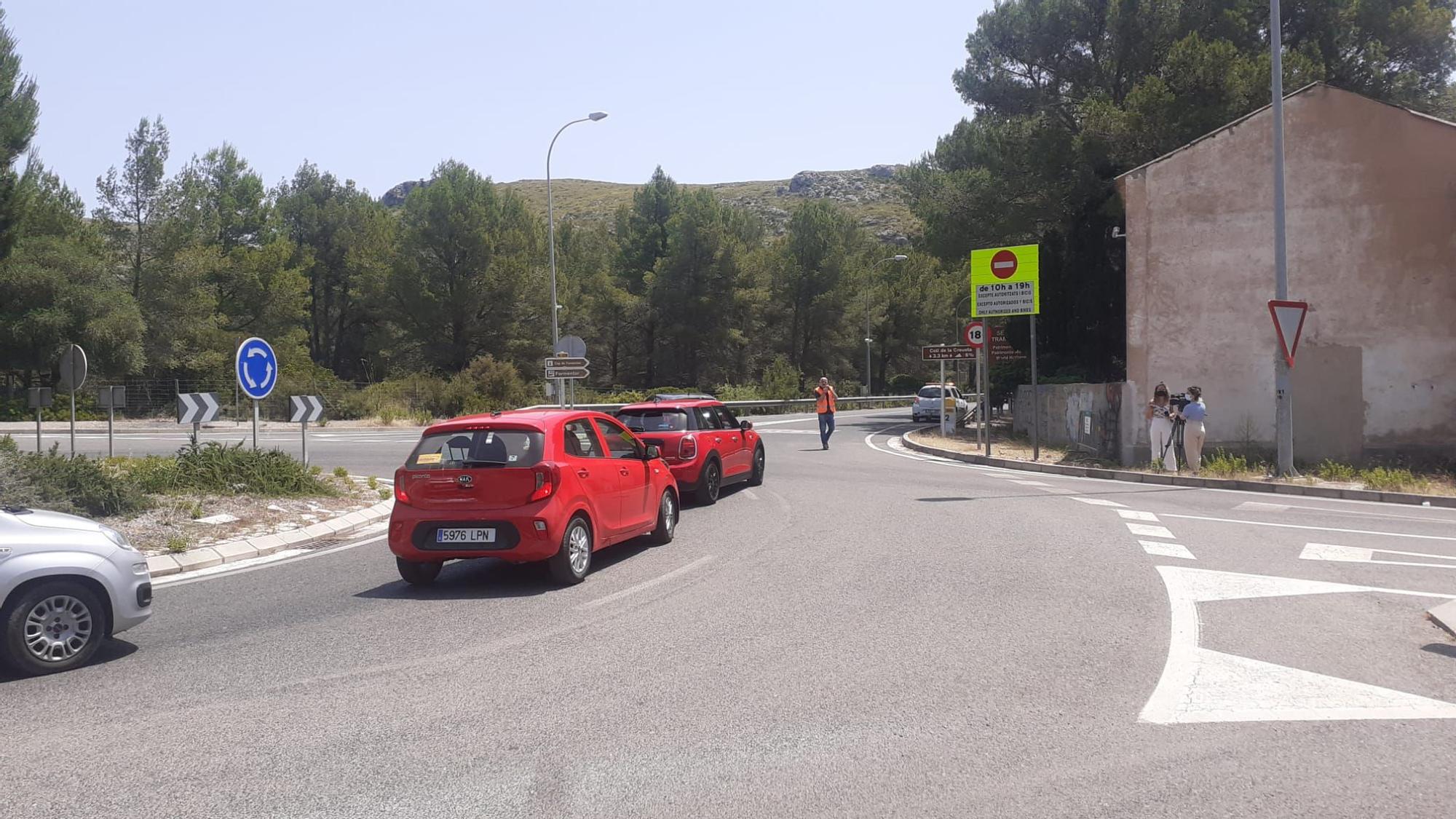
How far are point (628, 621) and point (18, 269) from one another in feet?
159

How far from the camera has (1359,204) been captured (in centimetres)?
2092

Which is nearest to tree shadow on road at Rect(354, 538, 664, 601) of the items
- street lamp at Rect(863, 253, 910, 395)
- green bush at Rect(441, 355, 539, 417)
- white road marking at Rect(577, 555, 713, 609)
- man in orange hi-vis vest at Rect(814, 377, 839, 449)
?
white road marking at Rect(577, 555, 713, 609)

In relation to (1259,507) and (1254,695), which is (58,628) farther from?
(1259,507)

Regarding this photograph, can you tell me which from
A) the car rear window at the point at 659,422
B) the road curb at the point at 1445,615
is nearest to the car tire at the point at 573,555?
the car rear window at the point at 659,422

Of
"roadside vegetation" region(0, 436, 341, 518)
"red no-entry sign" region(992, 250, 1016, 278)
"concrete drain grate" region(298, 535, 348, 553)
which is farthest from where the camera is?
"red no-entry sign" region(992, 250, 1016, 278)

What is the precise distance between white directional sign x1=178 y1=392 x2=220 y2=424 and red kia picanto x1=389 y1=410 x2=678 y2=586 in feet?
25.4

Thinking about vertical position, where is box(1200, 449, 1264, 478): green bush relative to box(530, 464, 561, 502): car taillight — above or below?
below

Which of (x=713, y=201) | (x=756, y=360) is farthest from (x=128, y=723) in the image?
(x=756, y=360)

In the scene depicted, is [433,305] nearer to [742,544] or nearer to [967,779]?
[742,544]

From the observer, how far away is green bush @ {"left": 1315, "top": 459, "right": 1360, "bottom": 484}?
61.7 feet

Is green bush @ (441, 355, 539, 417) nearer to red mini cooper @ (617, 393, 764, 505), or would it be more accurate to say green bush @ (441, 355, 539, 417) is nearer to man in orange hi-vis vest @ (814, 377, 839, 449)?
man in orange hi-vis vest @ (814, 377, 839, 449)

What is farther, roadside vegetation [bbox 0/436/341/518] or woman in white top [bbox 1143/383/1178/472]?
woman in white top [bbox 1143/383/1178/472]

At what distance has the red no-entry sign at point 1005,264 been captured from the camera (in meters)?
25.2

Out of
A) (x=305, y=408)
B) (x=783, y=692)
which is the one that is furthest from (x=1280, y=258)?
(x=305, y=408)
